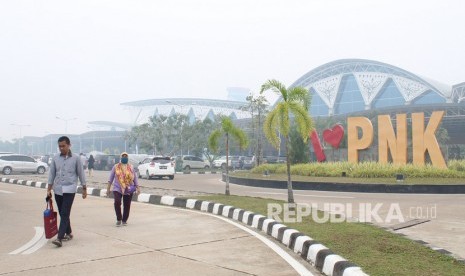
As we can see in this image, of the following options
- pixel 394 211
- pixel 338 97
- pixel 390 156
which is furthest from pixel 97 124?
pixel 394 211

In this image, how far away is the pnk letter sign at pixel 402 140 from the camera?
21.6 metres

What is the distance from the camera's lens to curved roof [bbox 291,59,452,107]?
9331 centimetres

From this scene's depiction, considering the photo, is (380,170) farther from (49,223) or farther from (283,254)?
(49,223)

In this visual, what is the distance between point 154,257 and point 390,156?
20.5 m

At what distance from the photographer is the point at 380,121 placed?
23.5 meters

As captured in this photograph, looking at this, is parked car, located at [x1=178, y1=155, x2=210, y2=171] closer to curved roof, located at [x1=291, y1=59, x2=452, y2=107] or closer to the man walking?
the man walking

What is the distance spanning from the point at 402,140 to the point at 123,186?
17212 mm

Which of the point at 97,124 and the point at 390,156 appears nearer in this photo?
the point at 390,156

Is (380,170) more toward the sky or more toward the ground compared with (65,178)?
more toward the ground

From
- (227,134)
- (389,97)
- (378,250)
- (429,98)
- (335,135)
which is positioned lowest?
(378,250)

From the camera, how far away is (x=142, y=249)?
6.21 meters

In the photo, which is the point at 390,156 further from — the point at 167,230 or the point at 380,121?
the point at 167,230

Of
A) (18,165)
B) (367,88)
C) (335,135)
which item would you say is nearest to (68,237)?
(335,135)

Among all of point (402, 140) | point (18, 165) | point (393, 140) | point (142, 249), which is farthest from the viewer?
point (18, 165)
